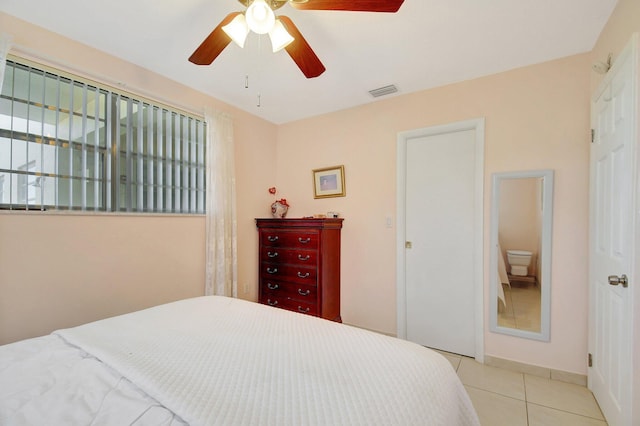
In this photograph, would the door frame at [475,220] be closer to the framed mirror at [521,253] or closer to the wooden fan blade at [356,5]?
the framed mirror at [521,253]

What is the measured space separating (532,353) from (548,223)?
1.03 metres

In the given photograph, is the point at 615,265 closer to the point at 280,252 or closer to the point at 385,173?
the point at 385,173

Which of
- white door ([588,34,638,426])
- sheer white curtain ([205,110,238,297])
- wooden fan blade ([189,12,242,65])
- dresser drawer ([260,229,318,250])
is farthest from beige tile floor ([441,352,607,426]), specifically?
wooden fan blade ([189,12,242,65])

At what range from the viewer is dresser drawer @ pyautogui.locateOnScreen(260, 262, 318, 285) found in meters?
2.87

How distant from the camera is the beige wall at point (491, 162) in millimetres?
2078

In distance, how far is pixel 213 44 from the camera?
1.56 m

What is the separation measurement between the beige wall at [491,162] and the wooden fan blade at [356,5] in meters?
1.55

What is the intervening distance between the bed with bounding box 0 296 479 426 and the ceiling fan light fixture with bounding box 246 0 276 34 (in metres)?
1.49

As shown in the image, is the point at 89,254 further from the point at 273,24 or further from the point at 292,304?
the point at 273,24

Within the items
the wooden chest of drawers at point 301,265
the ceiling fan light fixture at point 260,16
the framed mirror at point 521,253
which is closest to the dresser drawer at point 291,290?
the wooden chest of drawers at point 301,265

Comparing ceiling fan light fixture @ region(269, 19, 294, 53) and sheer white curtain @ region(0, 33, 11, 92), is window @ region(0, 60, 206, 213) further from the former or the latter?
ceiling fan light fixture @ region(269, 19, 294, 53)

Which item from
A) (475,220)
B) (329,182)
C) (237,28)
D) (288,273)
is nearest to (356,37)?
(237,28)

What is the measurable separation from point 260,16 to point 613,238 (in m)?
2.25

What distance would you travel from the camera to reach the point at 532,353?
220 cm
